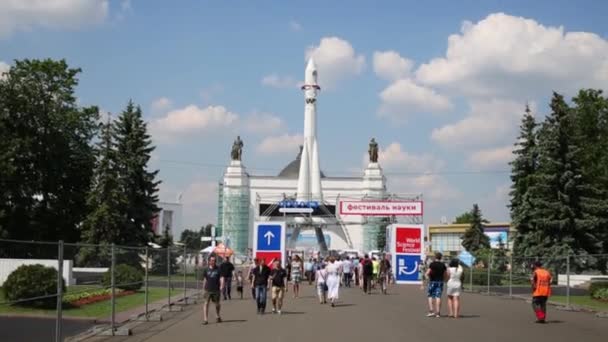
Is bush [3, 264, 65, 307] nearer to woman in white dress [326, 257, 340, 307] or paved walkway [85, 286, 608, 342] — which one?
paved walkway [85, 286, 608, 342]

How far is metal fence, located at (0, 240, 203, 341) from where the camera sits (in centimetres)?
1038

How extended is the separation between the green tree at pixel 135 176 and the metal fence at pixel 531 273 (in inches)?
845

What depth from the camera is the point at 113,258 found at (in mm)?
14641

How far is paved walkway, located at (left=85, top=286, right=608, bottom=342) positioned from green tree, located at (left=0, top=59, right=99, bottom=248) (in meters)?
31.1

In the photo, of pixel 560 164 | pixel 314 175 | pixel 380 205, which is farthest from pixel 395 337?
pixel 314 175

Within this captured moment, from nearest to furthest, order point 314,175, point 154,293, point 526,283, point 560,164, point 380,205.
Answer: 1. point 154,293
2. point 526,283
3. point 560,164
4. point 380,205
5. point 314,175

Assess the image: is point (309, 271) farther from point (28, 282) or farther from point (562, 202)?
point (28, 282)

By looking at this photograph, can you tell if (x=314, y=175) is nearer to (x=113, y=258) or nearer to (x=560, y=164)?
(x=560, y=164)

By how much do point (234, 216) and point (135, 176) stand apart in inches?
2205

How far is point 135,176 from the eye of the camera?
49.7 m

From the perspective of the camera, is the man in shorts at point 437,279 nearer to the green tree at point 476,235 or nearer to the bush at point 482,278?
the bush at point 482,278

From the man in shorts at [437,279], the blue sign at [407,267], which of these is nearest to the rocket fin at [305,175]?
the blue sign at [407,267]

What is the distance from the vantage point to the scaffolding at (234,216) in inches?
4085

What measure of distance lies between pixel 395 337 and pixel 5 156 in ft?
123
